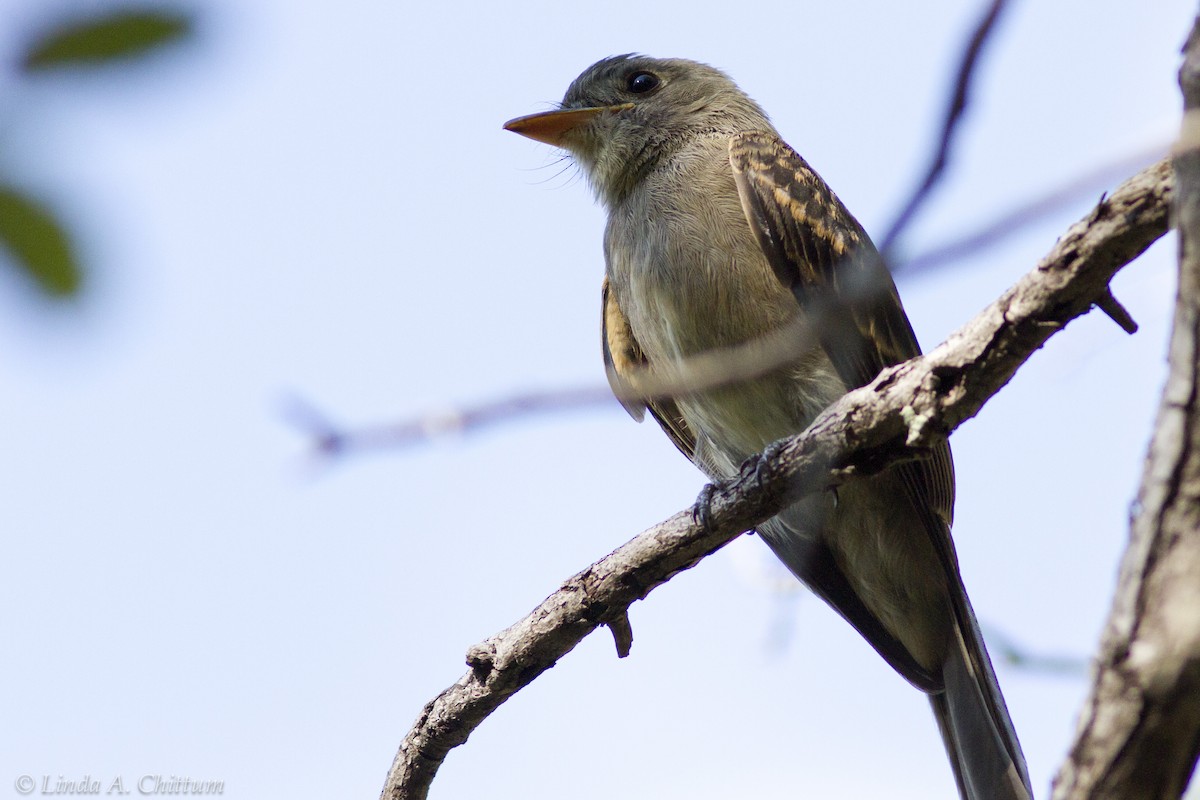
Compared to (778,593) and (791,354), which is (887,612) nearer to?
(778,593)

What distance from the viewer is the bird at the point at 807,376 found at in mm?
4789

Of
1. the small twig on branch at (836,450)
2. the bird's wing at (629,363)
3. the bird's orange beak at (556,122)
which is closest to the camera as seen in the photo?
the small twig on branch at (836,450)

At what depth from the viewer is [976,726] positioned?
4.71 m

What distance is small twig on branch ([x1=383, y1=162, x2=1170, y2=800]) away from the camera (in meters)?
3.05

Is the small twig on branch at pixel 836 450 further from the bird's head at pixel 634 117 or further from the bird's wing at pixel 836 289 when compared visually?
the bird's head at pixel 634 117

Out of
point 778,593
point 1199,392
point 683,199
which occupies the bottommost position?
point 1199,392

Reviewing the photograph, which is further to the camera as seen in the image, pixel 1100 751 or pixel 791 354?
pixel 1100 751

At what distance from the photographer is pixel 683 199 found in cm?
521

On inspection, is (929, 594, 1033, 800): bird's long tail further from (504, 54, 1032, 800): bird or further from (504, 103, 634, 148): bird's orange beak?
(504, 103, 634, 148): bird's orange beak

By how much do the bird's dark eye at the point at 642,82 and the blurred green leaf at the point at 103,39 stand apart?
554 cm

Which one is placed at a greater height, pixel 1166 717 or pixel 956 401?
pixel 956 401

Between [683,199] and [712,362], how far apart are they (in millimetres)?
1174

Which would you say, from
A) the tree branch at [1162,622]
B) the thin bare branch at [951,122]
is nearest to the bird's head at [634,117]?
the tree branch at [1162,622]

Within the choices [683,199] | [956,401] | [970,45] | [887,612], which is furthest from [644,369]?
[970,45]
